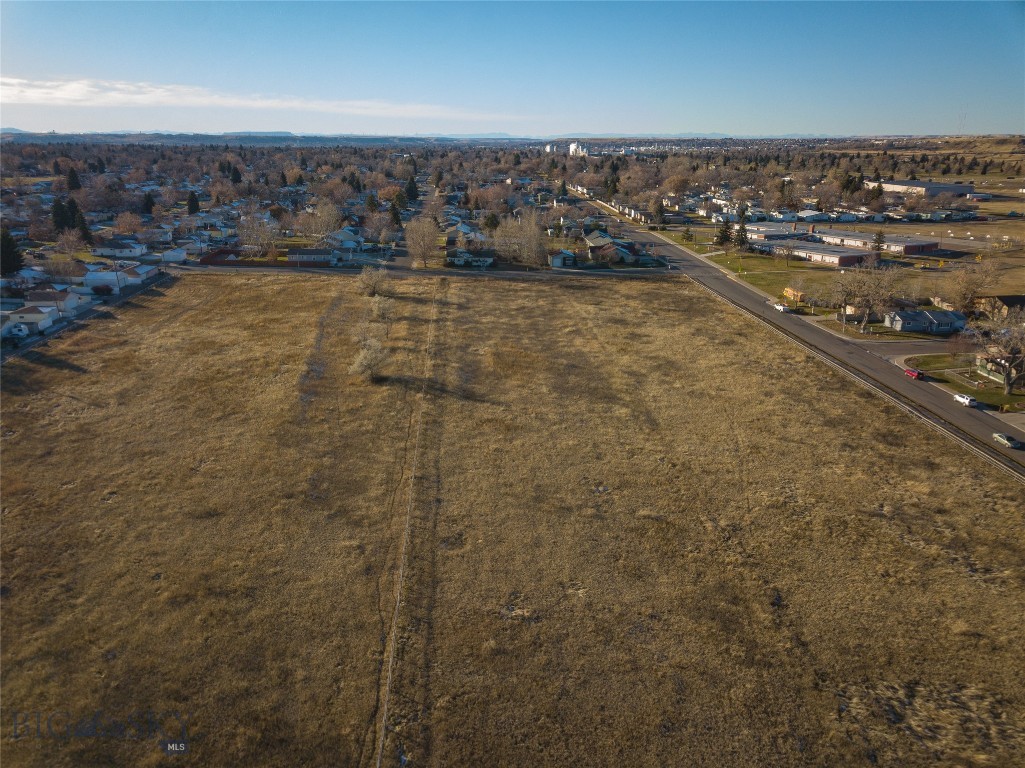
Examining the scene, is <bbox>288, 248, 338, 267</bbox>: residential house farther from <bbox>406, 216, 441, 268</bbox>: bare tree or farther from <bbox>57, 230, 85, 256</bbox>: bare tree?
<bbox>57, 230, 85, 256</bbox>: bare tree

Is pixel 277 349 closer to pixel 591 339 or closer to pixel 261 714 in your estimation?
pixel 591 339

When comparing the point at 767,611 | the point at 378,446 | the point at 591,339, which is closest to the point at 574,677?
the point at 767,611

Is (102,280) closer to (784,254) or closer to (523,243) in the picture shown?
(523,243)

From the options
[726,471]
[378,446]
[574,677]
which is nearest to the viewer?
[574,677]

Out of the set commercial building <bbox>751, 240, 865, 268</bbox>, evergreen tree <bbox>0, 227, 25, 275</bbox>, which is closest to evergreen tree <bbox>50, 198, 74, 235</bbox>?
evergreen tree <bbox>0, 227, 25, 275</bbox>

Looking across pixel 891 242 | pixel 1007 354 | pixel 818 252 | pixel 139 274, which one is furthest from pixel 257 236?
pixel 891 242

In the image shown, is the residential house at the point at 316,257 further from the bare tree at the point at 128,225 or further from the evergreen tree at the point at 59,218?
the evergreen tree at the point at 59,218
